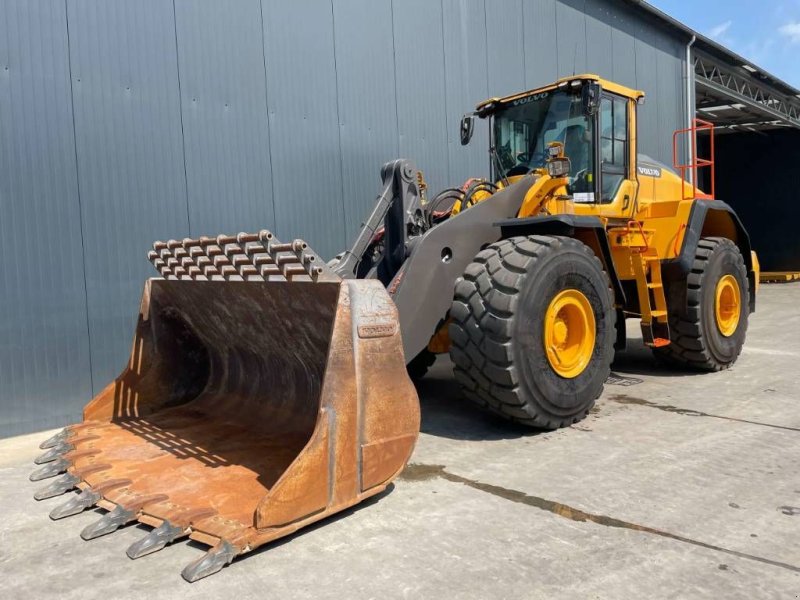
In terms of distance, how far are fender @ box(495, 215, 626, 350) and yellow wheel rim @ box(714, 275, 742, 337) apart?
2.15 metres

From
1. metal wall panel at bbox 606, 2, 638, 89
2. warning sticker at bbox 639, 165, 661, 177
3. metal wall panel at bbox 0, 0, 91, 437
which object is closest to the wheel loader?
warning sticker at bbox 639, 165, 661, 177

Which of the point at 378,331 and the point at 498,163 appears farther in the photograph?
the point at 498,163

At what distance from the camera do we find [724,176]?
2550 centimetres

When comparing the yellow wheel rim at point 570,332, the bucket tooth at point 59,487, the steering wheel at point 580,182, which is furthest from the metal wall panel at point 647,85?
the bucket tooth at point 59,487

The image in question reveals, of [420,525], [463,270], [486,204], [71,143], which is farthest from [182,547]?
[71,143]

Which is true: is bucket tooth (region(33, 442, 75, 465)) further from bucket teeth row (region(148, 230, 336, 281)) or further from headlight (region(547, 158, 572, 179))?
headlight (region(547, 158, 572, 179))

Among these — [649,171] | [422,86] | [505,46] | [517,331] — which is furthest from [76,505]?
[505,46]

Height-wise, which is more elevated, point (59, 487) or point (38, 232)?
point (38, 232)

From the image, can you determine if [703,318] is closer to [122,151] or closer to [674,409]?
[674,409]

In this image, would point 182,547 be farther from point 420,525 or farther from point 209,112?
point 209,112

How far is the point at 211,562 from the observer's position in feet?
9.12

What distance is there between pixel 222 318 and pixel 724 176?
2578 centimetres

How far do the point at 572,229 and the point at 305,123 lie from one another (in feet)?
12.3

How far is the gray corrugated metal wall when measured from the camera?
547 cm
